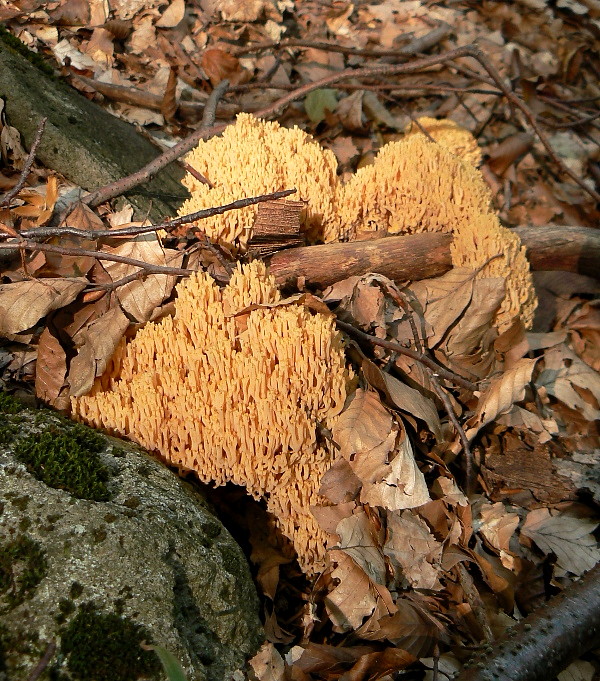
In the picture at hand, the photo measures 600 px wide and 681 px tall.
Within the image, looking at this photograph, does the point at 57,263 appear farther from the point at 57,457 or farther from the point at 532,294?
the point at 532,294

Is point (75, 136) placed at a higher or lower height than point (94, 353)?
higher

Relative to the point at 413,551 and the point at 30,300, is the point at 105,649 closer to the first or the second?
the point at 413,551

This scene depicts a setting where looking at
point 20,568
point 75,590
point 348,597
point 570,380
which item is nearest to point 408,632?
point 348,597

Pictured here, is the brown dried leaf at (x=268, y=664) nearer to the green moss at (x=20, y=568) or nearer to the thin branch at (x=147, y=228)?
the green moss at (x=20, y=568)

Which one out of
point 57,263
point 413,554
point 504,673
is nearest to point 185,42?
point 57,263

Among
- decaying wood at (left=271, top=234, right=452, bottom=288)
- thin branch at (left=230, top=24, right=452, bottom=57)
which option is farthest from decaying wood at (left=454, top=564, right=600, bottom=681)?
thin branch at (left=230, top=24, right=452, bottom=57)
